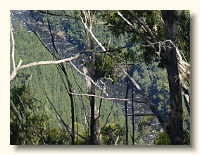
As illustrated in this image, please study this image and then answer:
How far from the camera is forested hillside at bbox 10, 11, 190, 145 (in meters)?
3.39

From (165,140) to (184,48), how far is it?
2.43 ft

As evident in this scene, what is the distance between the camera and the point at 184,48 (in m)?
3.42

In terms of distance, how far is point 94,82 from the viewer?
3438 millimetres

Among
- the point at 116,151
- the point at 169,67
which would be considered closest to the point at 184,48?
the point at 169,67

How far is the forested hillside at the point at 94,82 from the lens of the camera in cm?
339

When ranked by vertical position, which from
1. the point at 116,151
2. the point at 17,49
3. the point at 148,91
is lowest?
the point at 116,151

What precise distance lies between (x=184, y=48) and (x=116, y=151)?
972mm

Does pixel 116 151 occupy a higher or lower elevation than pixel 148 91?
lower

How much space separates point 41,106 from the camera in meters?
3.42

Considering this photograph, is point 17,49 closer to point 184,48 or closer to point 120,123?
point 120,123
